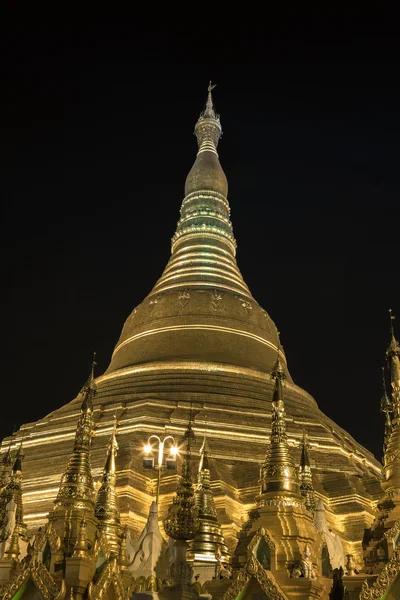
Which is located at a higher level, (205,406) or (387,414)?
(205,406)

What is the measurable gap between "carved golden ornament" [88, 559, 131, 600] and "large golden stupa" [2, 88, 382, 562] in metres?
7.51

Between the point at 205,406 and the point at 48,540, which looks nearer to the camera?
the point at 48,540

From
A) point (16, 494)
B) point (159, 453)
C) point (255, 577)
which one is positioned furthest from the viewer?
point (159, 453)

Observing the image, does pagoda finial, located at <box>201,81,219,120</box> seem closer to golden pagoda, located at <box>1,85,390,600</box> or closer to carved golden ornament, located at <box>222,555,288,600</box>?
golden pagoda, located at <box>1,85,390,600</box>

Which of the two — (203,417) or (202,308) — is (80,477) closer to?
(203,417)

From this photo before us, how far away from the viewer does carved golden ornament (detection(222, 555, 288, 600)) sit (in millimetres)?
6016

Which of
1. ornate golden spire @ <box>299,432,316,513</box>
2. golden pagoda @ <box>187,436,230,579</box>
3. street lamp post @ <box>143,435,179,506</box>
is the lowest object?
golden pagoda @ <box>187,436,230,579</box>

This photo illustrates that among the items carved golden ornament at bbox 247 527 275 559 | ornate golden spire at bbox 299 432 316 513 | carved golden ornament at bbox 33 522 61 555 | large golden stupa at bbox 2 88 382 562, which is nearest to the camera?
→ carved golden ornament at bbox 247 527 275 559

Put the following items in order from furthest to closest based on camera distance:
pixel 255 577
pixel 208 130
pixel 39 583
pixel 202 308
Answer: pixel 208 130 < pixel 202 308 < pixel 39 583 < pixel 255 577

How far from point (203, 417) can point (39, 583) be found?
12254 millimetres

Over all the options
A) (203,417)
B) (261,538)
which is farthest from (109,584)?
(203,417)

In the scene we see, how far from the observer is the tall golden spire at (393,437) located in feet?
25.8

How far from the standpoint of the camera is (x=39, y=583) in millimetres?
6855

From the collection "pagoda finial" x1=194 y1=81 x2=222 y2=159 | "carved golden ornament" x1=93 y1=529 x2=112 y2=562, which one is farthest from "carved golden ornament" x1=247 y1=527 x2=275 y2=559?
"pagoda finial" x1=194 y1=81 x2=222 y2=159
